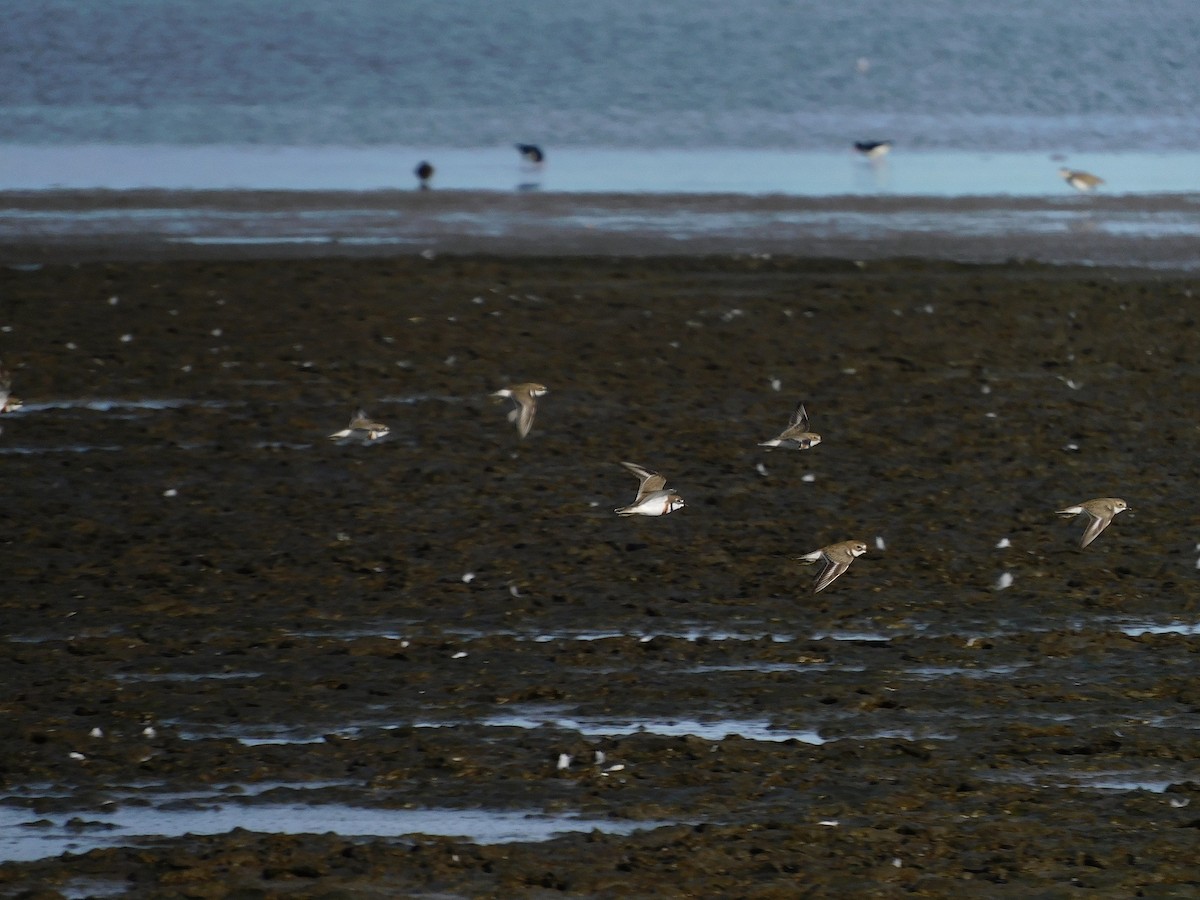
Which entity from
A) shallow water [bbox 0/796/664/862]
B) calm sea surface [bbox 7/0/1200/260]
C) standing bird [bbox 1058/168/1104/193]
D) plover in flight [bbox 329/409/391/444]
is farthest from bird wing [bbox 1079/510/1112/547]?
standing bird [bbox 1058/168/1104/193]

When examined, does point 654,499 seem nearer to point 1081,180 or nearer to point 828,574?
point 828,574

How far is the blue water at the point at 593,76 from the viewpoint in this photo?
34.7 m

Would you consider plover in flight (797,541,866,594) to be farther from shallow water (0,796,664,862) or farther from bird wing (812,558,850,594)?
shallow water (0,796,664,862)

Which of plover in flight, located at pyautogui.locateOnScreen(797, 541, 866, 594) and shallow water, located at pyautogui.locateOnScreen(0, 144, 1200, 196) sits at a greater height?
shallow water, located at pyautogui.locateOnScreen(0, 144, 1200, 196)

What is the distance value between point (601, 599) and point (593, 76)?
35.4 metres

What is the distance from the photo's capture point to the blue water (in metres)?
34.7

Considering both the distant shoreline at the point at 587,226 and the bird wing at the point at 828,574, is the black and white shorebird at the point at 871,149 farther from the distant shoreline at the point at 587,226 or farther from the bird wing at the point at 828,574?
the bird wing at the point at 828,574

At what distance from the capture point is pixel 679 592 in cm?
972

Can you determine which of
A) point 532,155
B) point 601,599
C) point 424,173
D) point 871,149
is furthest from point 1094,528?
point 871,149

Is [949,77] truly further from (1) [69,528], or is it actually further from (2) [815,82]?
(1) [69,528]

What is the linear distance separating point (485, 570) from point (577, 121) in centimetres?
2700

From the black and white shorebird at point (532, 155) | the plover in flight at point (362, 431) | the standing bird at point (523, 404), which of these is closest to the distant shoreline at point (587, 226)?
the black and white shorebird at point (532, 155)

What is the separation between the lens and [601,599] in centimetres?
954

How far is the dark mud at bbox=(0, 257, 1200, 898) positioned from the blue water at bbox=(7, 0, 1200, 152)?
17.8 m
